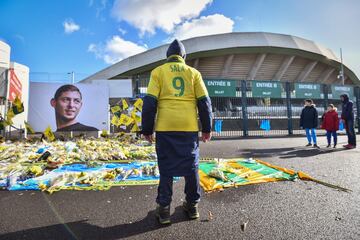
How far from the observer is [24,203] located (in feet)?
8.91

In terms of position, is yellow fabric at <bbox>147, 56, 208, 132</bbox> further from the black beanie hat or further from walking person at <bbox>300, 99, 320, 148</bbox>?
walking person at <bbox>300, 99, 320, 148</bbox>

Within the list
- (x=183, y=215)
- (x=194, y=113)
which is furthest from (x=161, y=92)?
(x=183, y=215)

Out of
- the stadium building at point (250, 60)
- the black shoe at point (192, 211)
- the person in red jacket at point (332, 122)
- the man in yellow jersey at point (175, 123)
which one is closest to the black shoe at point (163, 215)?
the man in yellow jersey at point (175, 123)

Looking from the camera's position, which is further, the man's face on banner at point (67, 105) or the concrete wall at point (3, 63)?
the man's face on banner at point (67, 105)

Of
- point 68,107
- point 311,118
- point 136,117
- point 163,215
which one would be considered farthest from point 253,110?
point 163,215

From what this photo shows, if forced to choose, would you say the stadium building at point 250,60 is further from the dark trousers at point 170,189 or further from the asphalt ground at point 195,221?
the dark trousers at point 170,189

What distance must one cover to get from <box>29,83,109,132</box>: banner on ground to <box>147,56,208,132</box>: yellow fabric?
1101 centimetres

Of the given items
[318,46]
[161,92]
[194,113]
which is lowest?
[194,113]

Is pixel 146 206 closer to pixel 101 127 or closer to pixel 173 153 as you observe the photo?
pixel 173 153

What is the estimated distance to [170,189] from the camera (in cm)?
227

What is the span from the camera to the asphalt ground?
1982 mm

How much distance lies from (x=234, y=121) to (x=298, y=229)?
46.7 feet

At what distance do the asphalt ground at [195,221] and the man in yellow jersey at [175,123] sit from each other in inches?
12.0

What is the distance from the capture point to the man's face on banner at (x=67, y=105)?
474 inches
